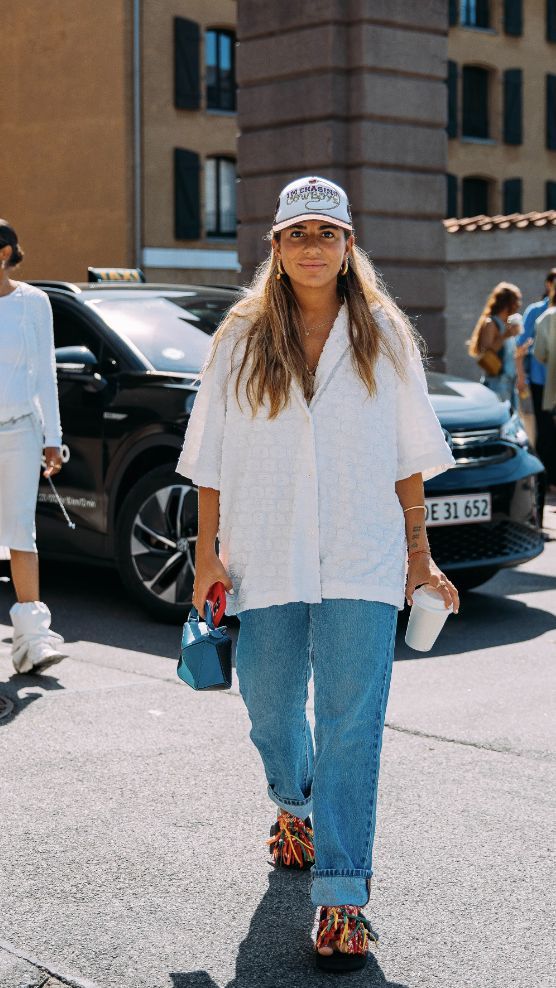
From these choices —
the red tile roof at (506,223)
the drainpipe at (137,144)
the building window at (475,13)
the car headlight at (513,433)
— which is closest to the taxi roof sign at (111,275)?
the car headlight at (513,433)

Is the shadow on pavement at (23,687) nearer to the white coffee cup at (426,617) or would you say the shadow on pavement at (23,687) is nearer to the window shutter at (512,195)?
the white coffee cup at (426,617)

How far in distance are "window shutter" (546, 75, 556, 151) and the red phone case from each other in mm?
35684

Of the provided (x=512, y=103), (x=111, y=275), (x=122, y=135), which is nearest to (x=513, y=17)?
(x=512, y=103)

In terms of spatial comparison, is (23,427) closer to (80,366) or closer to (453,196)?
(80,366)

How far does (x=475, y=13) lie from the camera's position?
3672 cm

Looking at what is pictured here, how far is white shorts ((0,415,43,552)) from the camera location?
6539 millimetres

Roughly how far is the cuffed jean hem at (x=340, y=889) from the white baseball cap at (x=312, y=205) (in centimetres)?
147

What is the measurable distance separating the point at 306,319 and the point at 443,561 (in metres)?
3.82

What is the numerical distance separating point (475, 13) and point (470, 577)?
1209 inches

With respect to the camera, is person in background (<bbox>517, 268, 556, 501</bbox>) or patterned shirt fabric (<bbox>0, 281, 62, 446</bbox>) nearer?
patterned shirt fabric (<bbox>0, 281, 62, 446</bbox>)

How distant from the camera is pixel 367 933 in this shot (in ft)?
11.5

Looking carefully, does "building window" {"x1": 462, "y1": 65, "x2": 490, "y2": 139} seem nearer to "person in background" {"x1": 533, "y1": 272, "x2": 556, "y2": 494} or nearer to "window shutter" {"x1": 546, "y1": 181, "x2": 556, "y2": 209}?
"window shutter" {"x1": 546, "y1": 181, "x2": 556, "y2": 209}

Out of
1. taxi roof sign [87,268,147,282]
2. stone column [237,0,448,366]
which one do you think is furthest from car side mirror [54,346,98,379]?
stone column [237,0,448,366]

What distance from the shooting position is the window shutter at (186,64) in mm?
31484
